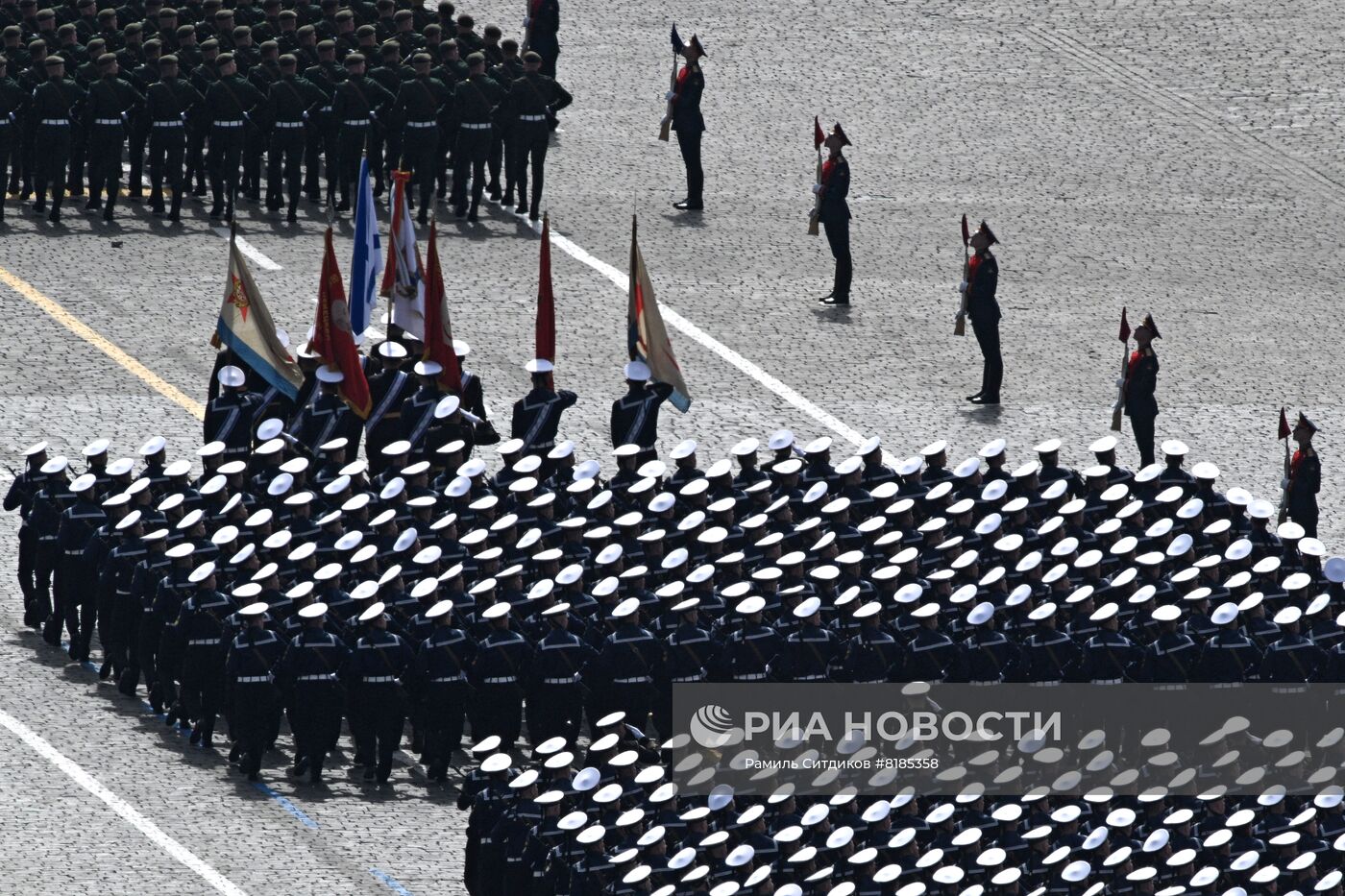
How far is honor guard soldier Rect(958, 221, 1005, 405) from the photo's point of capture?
36250 millimetres

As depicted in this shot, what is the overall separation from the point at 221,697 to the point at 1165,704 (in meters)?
7.68

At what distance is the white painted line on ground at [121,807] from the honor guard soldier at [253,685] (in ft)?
4.01

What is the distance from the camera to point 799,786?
27078 millimetres

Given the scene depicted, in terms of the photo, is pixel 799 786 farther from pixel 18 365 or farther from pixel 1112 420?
pixel 18 365

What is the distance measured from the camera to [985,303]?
36.3m

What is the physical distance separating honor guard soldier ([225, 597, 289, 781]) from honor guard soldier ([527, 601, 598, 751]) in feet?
6.77

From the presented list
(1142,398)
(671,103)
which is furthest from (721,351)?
A: (1142,398)

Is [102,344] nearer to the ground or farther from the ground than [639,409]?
nearer to the ground

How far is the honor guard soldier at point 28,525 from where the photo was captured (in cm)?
3103

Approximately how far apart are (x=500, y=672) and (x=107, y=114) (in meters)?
13.1

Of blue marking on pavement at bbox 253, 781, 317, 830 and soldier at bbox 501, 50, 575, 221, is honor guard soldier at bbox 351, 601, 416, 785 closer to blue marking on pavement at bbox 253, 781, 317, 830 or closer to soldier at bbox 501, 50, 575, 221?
blue marking on pavement at bbox 253, 781, 317, 830

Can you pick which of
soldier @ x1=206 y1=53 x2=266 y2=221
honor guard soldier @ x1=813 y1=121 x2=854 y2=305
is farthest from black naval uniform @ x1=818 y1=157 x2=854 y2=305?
soldier @ x1=206 y1=53 x2=266 y2=221

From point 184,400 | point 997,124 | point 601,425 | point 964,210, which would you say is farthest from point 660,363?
point 997,124

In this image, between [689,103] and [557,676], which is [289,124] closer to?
[689,103]
